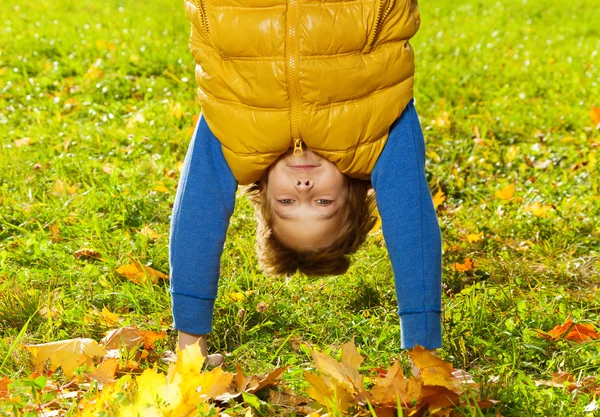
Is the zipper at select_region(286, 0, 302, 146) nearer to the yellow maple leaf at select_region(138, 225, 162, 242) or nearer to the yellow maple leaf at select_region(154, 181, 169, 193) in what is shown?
the yellow maple leaf at select_region(138, 225, 162, 242)

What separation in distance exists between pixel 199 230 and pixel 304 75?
0.60 meters

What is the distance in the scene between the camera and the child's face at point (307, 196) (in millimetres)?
2764

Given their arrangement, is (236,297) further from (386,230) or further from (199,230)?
(386,230)

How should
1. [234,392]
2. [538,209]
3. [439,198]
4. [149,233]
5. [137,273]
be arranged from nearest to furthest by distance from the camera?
[234,392] → [137,273] → [149,233] → [538,209] → [439,198]

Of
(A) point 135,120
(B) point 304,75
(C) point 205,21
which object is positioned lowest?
(A) point 135,120

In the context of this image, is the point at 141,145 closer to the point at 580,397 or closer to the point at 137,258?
the point at 137,258

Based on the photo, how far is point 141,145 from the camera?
Answer: 16.1 ft

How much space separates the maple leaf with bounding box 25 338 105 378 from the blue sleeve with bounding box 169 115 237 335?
285 millimetres

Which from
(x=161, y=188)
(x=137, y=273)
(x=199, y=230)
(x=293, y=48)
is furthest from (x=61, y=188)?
(x=293, y=48)

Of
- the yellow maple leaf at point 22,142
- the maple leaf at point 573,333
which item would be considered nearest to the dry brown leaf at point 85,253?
the yellow maple leaf at point 22,142

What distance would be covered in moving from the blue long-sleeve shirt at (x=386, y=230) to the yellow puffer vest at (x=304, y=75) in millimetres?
70

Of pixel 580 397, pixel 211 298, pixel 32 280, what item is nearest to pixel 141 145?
pixel 32 280

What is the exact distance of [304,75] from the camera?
261 centimetres

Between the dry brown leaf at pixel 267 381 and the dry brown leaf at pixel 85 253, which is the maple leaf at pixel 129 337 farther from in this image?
the dry brown leaf at pixel 85 253
